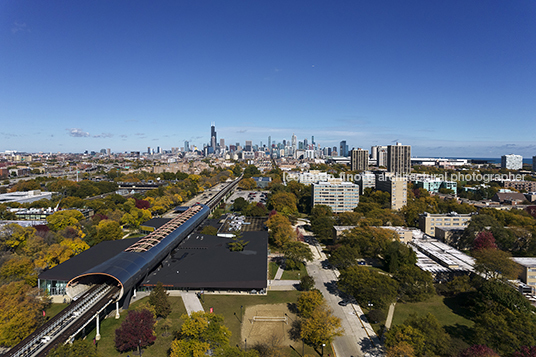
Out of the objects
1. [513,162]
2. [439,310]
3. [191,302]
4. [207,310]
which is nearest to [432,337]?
[439,310]

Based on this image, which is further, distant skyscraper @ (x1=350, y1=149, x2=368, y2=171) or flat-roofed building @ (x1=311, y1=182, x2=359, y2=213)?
distant skyscraper @ (x1=350, y1=149, x2=368, y2=171)

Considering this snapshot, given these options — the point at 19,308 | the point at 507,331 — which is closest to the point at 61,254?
the point at 19,308

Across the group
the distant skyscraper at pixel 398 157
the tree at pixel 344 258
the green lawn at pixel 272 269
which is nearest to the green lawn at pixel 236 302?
the green lawn at pixel 272 269

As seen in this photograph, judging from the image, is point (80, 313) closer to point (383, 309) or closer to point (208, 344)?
point (208, 344)

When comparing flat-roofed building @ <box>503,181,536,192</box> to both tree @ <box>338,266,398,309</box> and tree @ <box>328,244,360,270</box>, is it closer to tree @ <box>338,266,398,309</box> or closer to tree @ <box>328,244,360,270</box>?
tree @ <box>328,244,360,270</box>

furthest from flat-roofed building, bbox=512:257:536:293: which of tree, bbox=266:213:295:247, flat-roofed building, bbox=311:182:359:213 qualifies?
flat-roofed building, bbox=311:182:359:213

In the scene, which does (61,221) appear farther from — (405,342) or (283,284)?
(405,342)
